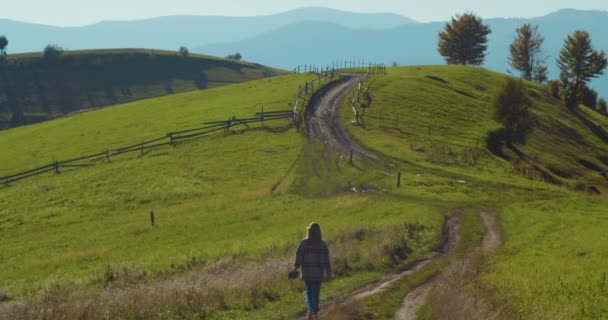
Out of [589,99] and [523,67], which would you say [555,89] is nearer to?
[589,99]

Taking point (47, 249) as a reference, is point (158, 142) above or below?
above

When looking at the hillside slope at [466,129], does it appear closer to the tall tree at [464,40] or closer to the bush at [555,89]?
the bush at [555,89]

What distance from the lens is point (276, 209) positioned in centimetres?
4425

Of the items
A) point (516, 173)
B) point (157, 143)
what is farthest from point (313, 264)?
point (157, 143)

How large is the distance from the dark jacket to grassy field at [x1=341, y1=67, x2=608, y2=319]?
13.1 feet

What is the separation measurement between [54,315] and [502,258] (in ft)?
66.2

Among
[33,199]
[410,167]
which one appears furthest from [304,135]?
[33,199]

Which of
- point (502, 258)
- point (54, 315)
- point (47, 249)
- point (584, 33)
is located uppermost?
point (584, 33)

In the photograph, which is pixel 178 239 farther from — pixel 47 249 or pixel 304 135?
pixel 304 135

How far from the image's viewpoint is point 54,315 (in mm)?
16188

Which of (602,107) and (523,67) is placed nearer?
(602,107)

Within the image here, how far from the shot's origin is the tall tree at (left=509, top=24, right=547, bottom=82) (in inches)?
5497

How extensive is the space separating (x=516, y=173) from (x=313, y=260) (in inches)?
1846

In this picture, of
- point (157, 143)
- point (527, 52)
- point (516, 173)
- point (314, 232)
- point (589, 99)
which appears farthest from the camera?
point (527, 52)
